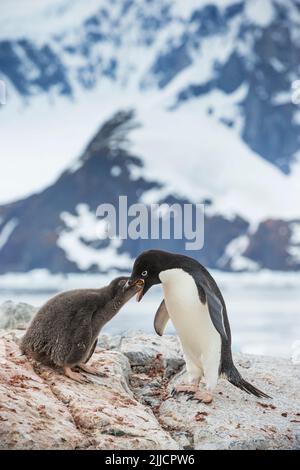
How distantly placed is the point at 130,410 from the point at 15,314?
1588mm

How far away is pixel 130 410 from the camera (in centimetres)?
244

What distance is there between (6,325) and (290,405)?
176 cm

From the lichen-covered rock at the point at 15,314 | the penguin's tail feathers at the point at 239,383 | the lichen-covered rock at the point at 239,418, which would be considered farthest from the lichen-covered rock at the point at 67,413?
the lichen-covered rock at the point at 15,314

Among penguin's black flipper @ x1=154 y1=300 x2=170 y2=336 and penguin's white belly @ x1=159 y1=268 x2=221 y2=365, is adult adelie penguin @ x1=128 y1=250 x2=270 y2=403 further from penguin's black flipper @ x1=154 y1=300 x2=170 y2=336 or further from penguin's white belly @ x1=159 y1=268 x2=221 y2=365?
penguin's black flipper @ x1=154 y1=300 x2=170 y2=336

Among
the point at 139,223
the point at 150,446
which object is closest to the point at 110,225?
the point at 139,223

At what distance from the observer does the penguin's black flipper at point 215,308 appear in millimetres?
2533

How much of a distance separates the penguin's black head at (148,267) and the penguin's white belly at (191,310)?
0.03 meters

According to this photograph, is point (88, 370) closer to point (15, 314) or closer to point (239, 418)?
point (239, 418)

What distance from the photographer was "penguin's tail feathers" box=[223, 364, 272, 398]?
2719 mm

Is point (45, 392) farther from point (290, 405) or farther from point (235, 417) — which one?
point (290, 405)

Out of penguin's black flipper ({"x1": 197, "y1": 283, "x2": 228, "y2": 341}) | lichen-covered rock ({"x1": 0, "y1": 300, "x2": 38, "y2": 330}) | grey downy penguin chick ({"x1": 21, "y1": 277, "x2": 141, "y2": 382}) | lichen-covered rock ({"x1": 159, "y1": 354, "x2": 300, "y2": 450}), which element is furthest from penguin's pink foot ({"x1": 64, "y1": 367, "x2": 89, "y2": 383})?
lichen-covered rock ({"x1": 0, "y1": 300, "x2": 38, "y2": 330})

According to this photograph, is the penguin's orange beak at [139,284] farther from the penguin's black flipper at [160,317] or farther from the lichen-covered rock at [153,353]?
the lichen-covered rock at [153,353]

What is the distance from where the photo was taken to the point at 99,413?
7.65ft

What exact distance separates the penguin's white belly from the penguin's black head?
0.09ft
